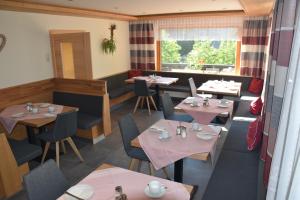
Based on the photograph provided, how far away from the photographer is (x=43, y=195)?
68.9 inches

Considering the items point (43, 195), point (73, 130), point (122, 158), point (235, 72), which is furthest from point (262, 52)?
point (43, 195)

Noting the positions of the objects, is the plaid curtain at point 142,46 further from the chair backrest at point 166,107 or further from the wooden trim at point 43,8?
the chair backrest at point 166,107

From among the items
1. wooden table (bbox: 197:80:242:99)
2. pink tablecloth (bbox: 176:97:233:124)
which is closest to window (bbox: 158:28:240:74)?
wooden table (bbox: 197:80:242:99)

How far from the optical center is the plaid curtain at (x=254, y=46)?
570 centimetres

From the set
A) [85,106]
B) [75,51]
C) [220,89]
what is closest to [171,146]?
[85,106]

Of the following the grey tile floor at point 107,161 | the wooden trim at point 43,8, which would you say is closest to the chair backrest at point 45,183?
the grey tile floor at point 107,161

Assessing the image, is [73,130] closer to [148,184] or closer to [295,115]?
[148,184]

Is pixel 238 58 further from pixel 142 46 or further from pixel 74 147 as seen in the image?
pixel 74 147

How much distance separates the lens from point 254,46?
5.84 m

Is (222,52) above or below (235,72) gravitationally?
above

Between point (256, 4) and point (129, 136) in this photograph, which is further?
point (256, 4)

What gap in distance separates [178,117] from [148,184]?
2.36 m

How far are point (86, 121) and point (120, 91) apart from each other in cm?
218

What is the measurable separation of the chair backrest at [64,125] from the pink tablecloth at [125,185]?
147 centimetres
